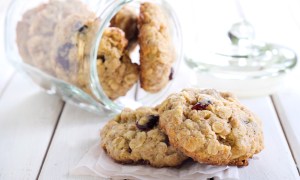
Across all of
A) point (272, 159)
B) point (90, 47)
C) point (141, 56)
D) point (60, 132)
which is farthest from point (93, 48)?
point (272, 159)

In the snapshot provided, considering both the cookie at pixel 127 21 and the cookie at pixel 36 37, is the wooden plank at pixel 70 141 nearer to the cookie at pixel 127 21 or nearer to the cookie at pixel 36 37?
the cookie at pixel 36 37

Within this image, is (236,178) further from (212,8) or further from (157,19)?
(212,8)

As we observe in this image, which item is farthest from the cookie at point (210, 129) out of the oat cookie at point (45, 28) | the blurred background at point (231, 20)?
the blurred background at point (231, 20)

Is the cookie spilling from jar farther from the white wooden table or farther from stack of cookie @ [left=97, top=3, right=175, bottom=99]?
the white wooden table

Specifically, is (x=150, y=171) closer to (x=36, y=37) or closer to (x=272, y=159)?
(x=272, y=159)

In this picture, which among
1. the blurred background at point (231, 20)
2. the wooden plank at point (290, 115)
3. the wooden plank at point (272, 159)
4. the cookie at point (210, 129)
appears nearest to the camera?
the cookie at point (210, 129)

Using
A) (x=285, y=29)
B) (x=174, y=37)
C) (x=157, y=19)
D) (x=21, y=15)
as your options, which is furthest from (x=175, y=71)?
(x=285, y=29)
